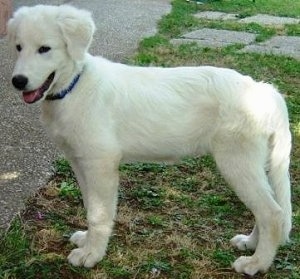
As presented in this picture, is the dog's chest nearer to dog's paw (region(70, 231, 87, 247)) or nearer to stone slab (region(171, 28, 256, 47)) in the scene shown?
dog's paw (region(70, 231, 87, 247))

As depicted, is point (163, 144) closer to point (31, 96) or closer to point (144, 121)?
point (144, 121)

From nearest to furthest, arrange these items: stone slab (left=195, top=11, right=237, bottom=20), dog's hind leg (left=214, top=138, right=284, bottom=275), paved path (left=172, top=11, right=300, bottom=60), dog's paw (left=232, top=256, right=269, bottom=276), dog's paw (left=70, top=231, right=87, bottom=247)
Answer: dog's hind leg (left=214, top=138, right=284, bottom=275) → dog's paw (left=232, top=256, right=269, bottom=276) → dog's paw (left=70, top=231, right=87, bottom=247) → paved path (left=172, top=11, right=300, bottom=60) → stone slab (left=195, top=11, right=237, bottom=20)

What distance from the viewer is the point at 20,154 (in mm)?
4895

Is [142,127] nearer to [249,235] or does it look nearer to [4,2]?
[249,235]

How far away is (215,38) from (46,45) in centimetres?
691

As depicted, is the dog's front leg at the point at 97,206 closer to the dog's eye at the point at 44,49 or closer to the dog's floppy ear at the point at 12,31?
the dog's eye at the point at 44,49

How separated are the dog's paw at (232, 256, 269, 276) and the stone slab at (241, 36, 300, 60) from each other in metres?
5.59

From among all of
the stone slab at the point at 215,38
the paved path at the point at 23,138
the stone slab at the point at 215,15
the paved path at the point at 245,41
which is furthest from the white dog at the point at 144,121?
the stone slab at the point at 215,15

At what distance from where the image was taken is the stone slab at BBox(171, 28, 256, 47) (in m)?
9.53

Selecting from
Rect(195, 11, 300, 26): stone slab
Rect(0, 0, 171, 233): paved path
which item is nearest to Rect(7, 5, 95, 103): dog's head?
Rect(0, 0, 171, 233): paved path

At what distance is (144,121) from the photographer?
3.51 m

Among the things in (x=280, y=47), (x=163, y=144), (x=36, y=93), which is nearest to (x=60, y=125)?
(x=36, y=93)

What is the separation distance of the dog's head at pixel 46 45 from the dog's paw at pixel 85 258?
88cm

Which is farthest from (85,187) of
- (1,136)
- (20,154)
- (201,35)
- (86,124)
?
(201,35)
